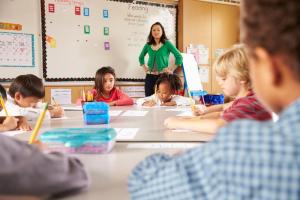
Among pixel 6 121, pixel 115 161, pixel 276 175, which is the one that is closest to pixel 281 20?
pixel 276 175

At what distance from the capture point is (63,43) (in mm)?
3842

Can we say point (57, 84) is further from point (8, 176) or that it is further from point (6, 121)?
point (8, 176)

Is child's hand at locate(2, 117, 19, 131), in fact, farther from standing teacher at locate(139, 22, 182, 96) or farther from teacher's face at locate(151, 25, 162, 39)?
teacher's face at locate(151, 25, 162, 39)

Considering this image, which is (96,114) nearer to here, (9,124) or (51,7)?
(9,124)

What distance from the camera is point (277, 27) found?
0.42m

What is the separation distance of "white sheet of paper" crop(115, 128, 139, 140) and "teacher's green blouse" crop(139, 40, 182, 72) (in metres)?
3.04

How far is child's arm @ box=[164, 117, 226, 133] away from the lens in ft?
3.59

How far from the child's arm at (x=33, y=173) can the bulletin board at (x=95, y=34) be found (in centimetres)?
336

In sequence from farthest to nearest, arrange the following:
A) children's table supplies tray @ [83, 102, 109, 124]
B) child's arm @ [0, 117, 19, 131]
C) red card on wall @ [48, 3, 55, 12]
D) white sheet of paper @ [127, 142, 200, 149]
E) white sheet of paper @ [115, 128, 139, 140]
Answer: red card on wall @ [48, 3, 55, 12], children's table supplies tray @ [83, 102, 109, 124], child's arm @ [0, 117, 19, 131], white sheet of paper @ [115, 128, 139, 140], white sheet of paper @ [127, 142, 200, 149]

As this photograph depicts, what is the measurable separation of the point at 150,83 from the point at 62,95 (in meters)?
1.08

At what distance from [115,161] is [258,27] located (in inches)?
18.2

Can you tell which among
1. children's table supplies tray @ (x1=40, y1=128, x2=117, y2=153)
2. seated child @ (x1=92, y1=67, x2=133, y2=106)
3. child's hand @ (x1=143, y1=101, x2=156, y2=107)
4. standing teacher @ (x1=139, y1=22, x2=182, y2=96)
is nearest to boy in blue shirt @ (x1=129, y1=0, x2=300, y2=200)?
children's table supplies tray @ (x1=40, y1=128, x2=117, y2=153)

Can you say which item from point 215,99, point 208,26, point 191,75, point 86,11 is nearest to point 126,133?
point 215,99

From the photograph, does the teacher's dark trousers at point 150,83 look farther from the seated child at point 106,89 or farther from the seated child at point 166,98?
the seated child at point 106,89
